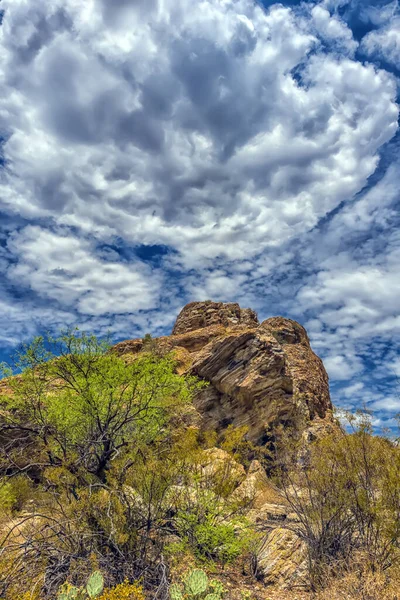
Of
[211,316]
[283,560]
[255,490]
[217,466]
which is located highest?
[211,316]

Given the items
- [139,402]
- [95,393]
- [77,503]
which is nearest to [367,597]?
[77,503]

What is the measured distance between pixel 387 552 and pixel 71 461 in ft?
22.6

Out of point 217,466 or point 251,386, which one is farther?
point 251,386

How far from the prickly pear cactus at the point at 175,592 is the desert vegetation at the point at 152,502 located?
0.02 m

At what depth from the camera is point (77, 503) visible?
760 cm

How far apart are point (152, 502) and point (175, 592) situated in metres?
2.37

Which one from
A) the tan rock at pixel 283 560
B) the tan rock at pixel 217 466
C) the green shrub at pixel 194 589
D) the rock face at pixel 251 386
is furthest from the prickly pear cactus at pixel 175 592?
the rock face at pixel 251 386

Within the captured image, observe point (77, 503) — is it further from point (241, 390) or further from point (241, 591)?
point (241, 390)

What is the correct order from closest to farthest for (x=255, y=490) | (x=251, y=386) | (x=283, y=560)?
(x=283, y=560)
(x=255, y=490)
(x=251, y=386)

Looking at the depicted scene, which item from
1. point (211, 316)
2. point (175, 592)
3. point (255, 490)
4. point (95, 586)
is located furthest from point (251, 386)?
point (95, 586)

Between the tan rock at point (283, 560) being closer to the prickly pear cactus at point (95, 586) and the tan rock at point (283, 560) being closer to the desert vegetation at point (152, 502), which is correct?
the desert vegetation at point (152, 502)

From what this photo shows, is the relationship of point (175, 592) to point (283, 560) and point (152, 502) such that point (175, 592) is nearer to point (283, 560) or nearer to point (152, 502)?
point (152, 502)

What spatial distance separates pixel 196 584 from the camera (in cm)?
608

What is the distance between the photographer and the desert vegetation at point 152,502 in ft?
21.6
